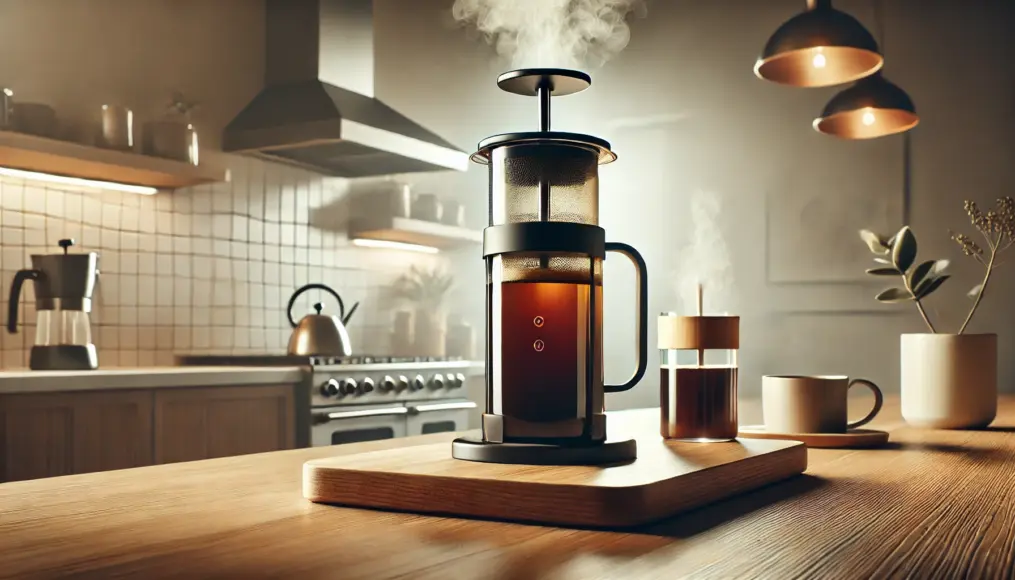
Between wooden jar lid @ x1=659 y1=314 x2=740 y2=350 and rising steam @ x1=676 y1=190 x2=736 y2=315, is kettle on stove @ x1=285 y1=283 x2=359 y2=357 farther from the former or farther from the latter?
wooden jar lid @ x1=659 y1=314 x2=740 y2=350

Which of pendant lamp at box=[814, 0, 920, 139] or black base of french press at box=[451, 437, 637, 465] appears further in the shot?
pendant lamp at box=[814, 0, 920, 139]

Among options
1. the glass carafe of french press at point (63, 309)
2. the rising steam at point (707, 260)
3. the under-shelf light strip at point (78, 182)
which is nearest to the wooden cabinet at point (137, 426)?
the glass carafe of french press at point (63, 309)

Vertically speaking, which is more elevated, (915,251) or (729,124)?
(729,124)

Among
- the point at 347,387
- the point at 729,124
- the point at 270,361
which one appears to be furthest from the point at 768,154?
the point at 270,361

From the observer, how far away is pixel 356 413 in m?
3.38

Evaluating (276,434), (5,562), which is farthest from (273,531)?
(276,434)

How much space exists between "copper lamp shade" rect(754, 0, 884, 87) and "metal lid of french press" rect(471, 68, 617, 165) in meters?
1.34

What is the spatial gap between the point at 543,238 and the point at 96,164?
8.38 ft

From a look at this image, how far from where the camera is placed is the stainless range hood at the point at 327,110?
3.74 meters

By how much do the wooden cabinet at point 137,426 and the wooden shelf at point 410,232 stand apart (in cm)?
128

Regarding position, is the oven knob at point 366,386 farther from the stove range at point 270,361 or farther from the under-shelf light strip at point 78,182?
the under-shelf light strip at point 78,182

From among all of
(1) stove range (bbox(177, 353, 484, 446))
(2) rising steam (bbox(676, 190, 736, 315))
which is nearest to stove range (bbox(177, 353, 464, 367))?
(1) stove range (bbox(177, 353, 484, 446))

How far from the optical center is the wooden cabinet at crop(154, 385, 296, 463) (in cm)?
283

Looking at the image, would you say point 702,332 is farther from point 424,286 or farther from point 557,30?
point 424,286
